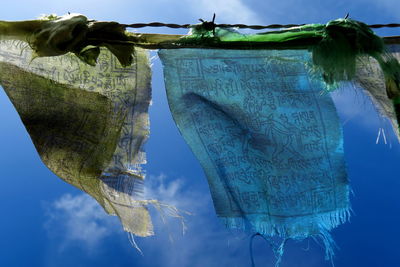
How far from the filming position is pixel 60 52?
5.54ft

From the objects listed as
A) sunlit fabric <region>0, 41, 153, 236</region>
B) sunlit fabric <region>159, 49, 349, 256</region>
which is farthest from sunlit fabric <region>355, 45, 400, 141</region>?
sunlit fabric <region>0, 41, 153, 236</region>

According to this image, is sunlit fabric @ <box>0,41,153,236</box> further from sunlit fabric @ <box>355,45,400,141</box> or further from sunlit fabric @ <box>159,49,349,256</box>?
sunlit fabric @ <box>355,45,400,141</box>

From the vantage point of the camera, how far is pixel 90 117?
74.0 inches

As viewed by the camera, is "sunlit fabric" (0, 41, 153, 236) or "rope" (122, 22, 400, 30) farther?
"sunlit fabric" (0, 41, 153, 236)

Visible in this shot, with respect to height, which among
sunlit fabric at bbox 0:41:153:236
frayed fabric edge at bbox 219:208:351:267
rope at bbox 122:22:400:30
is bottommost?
frayed fabric edge at bbox 219:208:351:267

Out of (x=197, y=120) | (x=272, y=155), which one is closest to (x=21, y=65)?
(x=197, y=120)

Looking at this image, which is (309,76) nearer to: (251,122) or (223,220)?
(251,122)

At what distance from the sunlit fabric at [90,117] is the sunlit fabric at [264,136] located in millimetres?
173

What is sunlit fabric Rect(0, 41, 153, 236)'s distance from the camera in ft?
6.08

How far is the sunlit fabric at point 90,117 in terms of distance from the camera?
1.85 meters

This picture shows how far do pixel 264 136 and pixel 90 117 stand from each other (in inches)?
26.7

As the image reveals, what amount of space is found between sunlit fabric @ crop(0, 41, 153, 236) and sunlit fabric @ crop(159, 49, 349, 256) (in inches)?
6.8

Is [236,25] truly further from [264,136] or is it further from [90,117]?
[90,117]

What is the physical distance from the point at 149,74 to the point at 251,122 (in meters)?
0.44
